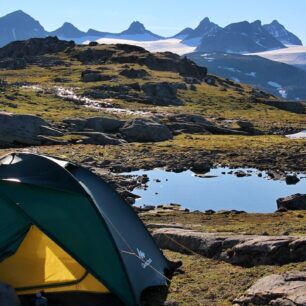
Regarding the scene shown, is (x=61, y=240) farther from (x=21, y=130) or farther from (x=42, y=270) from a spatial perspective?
(x=21, y=130)

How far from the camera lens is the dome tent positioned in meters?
13.7

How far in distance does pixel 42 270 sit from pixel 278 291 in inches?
248

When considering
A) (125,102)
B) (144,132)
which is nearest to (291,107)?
(125,102)

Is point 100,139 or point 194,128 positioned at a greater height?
point 100,139

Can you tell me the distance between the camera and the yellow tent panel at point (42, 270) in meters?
14.2

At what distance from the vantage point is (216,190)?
44812mm

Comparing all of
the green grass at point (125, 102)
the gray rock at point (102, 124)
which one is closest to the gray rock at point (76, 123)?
the gray rock at point (102, 124)

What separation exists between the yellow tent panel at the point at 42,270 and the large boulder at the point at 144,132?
180ft

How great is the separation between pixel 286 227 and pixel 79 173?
440 inches

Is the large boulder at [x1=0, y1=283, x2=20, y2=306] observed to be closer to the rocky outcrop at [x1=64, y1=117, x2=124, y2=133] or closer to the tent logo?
the tent logo

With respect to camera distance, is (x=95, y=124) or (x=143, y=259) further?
(x=95, y=124)

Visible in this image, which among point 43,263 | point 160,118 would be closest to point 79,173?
point 43,263

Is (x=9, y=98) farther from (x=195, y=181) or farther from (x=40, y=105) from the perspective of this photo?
(x=195, y=181)

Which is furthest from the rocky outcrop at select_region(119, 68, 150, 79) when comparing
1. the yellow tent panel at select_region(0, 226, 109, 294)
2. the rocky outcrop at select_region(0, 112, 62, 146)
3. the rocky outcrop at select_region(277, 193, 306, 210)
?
the yellow tent panel at select_region(0, 226, 109, 294)
